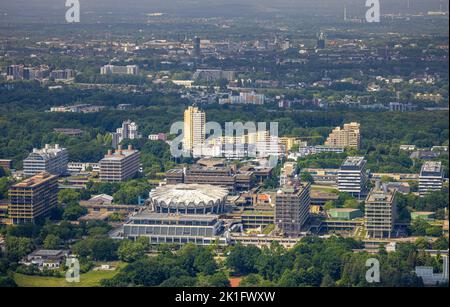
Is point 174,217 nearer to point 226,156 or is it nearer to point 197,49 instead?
point 226,156

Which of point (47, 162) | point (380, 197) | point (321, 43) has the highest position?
point (380, 197)

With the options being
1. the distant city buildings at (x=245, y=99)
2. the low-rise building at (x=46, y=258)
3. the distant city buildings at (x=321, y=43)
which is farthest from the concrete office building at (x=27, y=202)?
the distant city buildings at (x=321, y=43)

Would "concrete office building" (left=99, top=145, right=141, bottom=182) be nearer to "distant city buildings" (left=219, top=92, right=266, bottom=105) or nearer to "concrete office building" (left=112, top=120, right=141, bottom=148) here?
"concrete office building" (left=112, top=120, right=141, bottom=148)

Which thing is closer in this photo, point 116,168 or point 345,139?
point 116,168

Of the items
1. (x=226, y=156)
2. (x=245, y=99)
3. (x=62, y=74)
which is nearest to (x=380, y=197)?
(x=226, y=156)

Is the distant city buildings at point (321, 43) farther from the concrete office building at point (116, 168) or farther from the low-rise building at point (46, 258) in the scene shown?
the low-rise building at point (46, 258)
